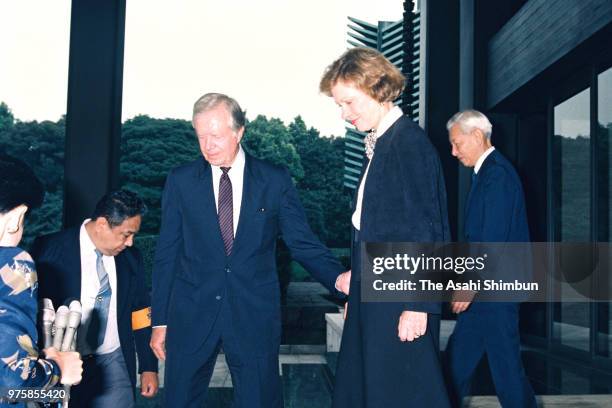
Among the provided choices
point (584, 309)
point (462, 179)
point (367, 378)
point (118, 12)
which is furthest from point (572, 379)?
point (118, 12)

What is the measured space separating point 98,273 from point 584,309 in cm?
526

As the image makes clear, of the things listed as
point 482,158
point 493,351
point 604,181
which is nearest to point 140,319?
point 493,351

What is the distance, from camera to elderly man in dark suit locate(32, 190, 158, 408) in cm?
292

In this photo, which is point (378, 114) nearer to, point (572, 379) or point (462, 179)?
point (572, 379)

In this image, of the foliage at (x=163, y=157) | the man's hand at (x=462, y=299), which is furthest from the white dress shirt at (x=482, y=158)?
the foliage at (x=163, y=157)

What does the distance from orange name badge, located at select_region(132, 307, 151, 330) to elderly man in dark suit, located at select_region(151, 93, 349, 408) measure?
396 millimetres

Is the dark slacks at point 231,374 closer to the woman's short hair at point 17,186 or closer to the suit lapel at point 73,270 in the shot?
the suit lapel at point 73,270

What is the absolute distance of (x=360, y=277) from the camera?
7.85 feet

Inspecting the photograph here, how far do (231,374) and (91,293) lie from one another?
33.3 inches

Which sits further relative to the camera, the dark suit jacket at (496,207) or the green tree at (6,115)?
the green tree at (6,115)

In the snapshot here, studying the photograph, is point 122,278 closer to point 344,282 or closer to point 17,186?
point 344,282

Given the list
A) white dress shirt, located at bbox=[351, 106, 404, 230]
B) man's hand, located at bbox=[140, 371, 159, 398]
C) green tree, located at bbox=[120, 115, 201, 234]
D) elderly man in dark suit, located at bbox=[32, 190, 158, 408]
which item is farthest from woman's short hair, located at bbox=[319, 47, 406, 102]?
green tree, located at bbox=[120, 115, 201, 234]

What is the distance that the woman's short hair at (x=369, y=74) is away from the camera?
242 centimetres

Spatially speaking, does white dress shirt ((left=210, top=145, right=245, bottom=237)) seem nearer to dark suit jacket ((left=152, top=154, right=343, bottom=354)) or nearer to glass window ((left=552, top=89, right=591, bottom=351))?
dark suit jacket ((left=152, top=154, right=343, bottom=354))
